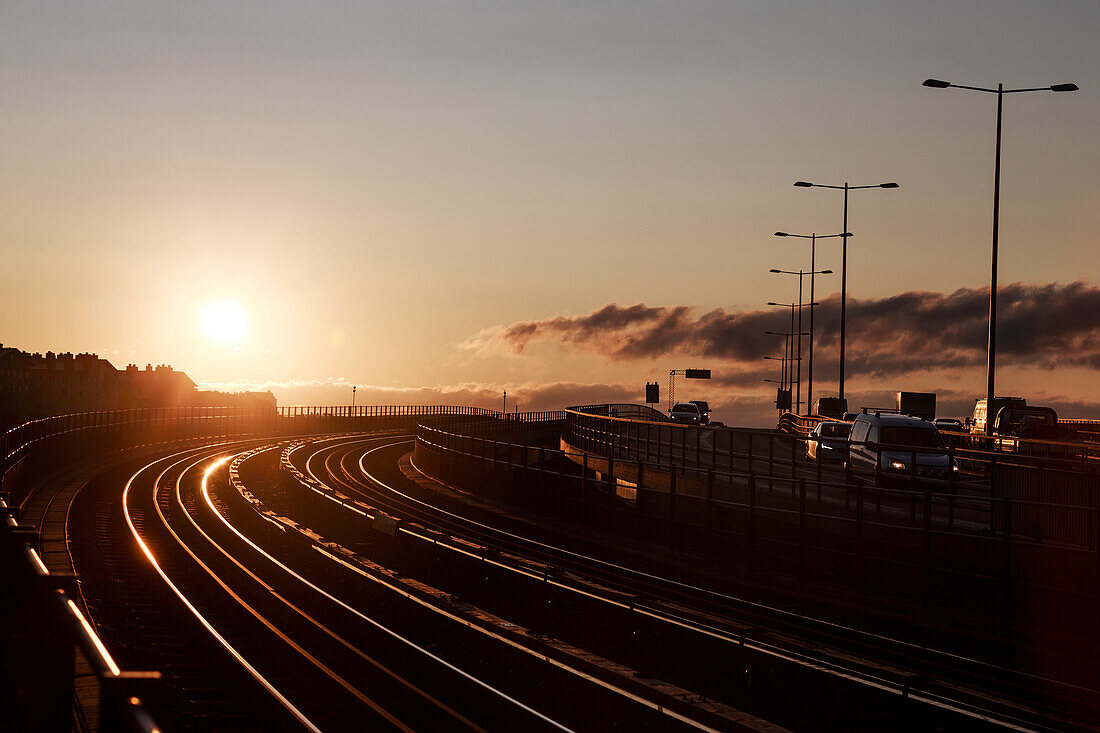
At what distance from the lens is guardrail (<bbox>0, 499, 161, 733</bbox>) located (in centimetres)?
441

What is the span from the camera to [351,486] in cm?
3950

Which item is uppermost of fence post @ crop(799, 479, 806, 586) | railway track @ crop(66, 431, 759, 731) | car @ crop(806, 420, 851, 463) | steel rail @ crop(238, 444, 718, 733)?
car @ crop(806, 420, 851, 463)

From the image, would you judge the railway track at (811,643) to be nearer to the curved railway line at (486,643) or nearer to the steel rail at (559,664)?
the curved railway line at (486,643)

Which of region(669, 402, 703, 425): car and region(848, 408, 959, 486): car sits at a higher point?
region(848, 408, 959, 486): car

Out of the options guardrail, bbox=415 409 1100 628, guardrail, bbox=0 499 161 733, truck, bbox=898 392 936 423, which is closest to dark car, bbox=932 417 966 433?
truck, bbox=898 392 936 423

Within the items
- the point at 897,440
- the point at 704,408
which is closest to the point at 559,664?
the point at 897,440

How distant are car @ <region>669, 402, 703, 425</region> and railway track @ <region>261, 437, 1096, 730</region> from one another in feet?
148

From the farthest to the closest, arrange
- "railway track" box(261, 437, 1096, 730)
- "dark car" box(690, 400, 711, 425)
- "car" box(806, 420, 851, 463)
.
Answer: "dark car" box(690, 400, 711, 425)
"car" box(806, 420, 851, 463)
"railway track" box(261, 437, 1096, 730)

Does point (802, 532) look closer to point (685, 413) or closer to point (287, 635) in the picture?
point (287, 635)

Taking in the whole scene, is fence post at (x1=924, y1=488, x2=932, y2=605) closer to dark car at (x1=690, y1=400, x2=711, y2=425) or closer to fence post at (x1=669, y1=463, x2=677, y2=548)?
fence post at (x1=669, y1=463, x2=677, y2=548)

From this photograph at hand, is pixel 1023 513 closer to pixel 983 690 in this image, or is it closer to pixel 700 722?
pixel 983 690

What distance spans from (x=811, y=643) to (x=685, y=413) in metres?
58.8

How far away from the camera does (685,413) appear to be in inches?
2894

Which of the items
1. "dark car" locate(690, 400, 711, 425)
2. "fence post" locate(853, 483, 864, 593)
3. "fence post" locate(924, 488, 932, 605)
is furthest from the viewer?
"dark car" locate(690, 400, 711, 425)
